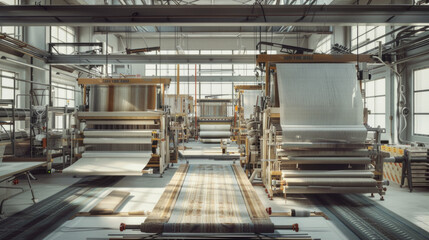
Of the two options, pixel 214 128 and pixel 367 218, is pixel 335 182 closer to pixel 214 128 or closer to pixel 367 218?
pixel 367 218

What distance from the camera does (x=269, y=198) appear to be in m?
5.90

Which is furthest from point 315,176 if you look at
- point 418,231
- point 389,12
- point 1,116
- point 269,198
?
point 1,116

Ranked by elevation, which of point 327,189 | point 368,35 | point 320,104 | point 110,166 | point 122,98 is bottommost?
point 327,189

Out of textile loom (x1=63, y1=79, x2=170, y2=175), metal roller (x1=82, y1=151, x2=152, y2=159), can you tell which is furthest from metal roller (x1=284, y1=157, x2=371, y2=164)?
metal roller (x1=82, y1=151, x2=152, y2=159)

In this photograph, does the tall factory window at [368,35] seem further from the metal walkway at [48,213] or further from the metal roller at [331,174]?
the metal walkway at [48,213]

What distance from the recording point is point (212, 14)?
5.51m

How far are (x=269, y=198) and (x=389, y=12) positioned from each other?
4.21 metres

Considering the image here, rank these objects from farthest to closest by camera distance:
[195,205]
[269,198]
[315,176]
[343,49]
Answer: [343,49], [269,198], [315,176], [195,205]

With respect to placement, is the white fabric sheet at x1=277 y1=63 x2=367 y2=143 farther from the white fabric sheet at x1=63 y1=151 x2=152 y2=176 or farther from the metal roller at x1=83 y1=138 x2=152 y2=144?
the metal roller at x1=83 y1=138 x2=152 y2=144

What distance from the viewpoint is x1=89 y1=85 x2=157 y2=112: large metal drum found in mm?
8617

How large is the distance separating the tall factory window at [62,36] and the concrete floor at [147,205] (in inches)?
407

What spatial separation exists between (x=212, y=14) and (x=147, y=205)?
3.78 meters

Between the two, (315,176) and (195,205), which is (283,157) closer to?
(315,176)

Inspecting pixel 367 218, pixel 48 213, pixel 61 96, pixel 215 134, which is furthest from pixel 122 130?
pixel 61 96
